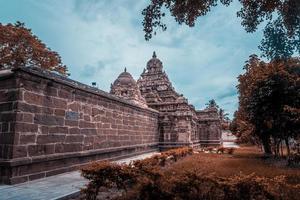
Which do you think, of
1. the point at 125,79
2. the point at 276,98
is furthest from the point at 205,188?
the point at 125,79

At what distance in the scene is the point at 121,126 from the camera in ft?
41.9

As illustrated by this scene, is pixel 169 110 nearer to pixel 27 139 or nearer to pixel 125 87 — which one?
pixel 125 87

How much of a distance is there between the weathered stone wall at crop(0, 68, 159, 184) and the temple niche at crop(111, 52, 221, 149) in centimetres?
921

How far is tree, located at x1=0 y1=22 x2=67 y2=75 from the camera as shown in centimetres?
2089

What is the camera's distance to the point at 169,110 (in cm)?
2198

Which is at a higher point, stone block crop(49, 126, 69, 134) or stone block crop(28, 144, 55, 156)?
stone block crop(49, 126, 69, 134)

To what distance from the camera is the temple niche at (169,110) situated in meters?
20.2

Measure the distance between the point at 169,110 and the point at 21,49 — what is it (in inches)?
580

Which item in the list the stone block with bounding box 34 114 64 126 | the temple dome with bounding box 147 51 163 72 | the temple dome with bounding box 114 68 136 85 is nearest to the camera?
the stone block with bounding box 34 114 64 126

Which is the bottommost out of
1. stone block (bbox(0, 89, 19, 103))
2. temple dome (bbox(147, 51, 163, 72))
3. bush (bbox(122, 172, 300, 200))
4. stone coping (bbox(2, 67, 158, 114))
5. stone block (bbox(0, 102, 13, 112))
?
bush (bbox(122, 172, 300, 200))

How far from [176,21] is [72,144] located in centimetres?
546

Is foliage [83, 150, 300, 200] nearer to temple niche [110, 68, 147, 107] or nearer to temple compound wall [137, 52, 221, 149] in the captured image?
temple compound wall [137, 52, 221, 149]

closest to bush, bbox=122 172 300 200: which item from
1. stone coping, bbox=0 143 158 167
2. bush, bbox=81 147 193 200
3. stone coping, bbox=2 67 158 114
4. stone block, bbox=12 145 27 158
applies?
bush, bbox=81 147 193 200

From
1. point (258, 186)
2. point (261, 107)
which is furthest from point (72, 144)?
point (261, 107)
